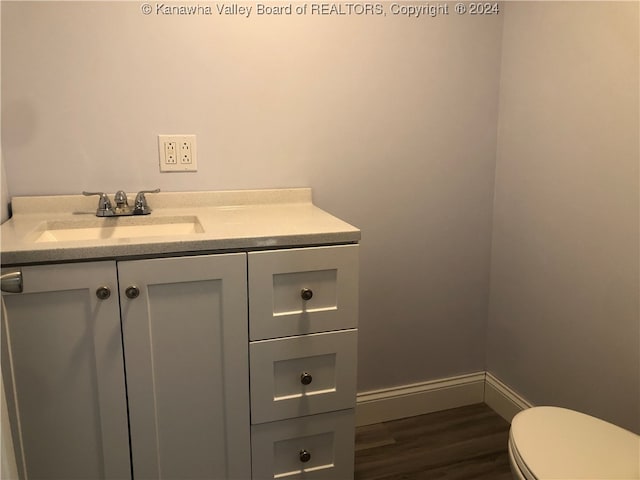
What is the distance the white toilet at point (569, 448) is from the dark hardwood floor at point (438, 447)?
1.99 feet

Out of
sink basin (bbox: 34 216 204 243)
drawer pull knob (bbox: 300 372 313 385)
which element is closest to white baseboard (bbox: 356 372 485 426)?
drawer pull knob (bbox: 300 372 313 385)

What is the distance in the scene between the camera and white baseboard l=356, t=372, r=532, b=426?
2.13 m

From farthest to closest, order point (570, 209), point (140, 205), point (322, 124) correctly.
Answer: point (322, 124), point (570, 209), point (140, 205)

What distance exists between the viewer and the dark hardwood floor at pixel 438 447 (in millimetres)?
1861

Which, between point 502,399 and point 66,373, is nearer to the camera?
point 66,373

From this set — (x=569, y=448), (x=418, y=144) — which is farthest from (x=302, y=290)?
(x=418, y=144)

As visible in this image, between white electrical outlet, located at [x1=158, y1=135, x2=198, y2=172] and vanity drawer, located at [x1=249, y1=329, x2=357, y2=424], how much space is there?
68cm

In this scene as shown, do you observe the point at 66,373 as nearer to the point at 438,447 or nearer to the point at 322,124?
the point at 322,124

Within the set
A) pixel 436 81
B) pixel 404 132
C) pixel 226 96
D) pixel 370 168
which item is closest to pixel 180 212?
pixel 226 96

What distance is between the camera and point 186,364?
1410 mm

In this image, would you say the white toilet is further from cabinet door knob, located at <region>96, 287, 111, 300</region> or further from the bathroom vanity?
cabinet door knob, located at <region>96, 287, 111, 300</region>

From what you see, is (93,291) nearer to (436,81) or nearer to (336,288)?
(336,288)

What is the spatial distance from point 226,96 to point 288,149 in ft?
0.88

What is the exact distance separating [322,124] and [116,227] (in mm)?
761
